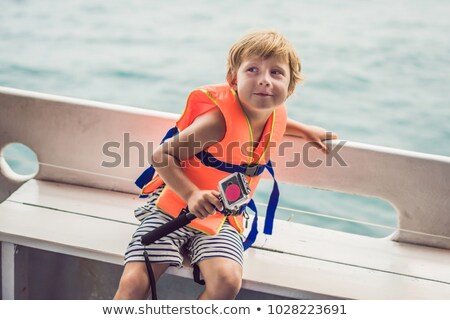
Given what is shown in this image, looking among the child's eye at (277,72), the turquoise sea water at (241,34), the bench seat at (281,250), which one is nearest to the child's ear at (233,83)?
the child's eye at (277,72)

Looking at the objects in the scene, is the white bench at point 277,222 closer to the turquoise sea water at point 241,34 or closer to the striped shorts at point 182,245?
the striped shorts at point 182,245

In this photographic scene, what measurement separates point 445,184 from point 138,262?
0.92m

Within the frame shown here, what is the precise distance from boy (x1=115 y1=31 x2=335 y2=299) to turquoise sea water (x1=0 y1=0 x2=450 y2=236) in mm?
3267

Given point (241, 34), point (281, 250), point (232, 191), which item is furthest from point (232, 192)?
point (241, 34)

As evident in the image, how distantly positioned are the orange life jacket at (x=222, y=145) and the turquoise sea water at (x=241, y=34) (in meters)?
3.25

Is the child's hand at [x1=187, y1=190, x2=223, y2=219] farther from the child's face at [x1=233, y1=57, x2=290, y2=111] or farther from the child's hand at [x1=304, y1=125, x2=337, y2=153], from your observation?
the child's hand at [x1=304, y1=125, x2=337, y2=153]

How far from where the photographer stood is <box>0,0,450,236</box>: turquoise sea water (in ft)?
19.5

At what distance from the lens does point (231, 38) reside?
7.54 metres

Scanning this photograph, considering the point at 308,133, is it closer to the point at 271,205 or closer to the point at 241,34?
the point at 271,205

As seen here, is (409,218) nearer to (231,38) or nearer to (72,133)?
(72,133)

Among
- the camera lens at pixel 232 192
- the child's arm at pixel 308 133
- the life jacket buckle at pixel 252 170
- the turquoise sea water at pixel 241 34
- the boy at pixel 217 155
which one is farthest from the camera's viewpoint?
the turquoise sea water at pixel 241 34

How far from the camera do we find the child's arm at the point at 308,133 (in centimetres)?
157

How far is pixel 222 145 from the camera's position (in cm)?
137
